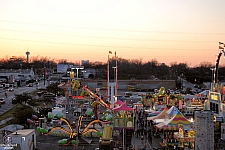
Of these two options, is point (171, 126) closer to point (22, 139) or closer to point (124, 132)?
point (124, 132)

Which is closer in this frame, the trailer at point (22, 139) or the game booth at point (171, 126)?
the trailer at point (22, 139)

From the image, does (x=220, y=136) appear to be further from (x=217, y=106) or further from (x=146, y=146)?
(x=146, y=146)

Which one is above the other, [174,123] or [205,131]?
[205,131]

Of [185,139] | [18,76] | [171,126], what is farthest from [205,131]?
[18,76]

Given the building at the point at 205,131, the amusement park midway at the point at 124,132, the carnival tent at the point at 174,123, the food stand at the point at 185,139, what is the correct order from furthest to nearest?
the carnival tent at the point at 174,123 → the food stand at the point at 185,139 → the amusement park midway at the point at 124,132 → the building at the point at 205,131

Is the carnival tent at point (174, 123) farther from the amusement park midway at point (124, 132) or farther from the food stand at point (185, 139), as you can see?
the food stand at point (185, 139)

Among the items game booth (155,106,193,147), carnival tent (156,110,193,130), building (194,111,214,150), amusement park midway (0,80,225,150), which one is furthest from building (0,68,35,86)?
building (194,111,214,150)

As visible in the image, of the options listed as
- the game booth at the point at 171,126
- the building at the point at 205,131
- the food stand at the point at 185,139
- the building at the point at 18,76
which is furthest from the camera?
the building at the point at 18,76

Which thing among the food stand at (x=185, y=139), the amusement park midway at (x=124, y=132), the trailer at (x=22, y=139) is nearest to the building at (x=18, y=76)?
the amusement park midway at (x=124, y=132)

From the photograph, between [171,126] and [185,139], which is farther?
[171,126]

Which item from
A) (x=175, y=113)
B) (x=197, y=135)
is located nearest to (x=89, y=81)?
(x=175, y=113)

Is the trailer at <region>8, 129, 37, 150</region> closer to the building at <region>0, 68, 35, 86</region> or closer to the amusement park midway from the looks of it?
the amusement park midway

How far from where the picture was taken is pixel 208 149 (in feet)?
38.3

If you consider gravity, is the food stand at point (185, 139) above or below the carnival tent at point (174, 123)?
below
